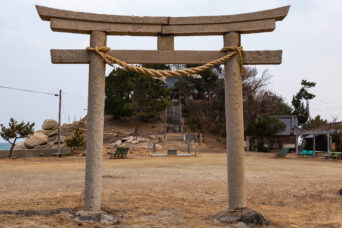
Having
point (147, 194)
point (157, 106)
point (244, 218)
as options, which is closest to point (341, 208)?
point (244, 218)

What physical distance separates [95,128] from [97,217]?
4.43ft

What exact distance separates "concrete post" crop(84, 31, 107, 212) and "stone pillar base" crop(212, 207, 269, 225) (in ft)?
6.38

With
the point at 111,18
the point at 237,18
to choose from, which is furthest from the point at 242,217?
the point at 111,18

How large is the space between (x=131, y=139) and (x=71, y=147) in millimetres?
6244

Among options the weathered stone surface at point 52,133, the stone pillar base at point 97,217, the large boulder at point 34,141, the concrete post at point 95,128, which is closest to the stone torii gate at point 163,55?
the concrete post at point 95,128

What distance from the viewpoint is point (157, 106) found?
31.5 meters

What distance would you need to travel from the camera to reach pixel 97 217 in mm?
4223

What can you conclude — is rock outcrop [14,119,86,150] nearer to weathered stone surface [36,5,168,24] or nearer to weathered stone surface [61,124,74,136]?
weathered stone surface [61,124,74,136]

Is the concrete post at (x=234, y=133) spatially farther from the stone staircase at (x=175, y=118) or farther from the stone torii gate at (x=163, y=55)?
the stone staircase at (x=175, y=118)

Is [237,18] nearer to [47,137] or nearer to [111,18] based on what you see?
[111,18]

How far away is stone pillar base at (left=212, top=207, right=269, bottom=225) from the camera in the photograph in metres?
4.17

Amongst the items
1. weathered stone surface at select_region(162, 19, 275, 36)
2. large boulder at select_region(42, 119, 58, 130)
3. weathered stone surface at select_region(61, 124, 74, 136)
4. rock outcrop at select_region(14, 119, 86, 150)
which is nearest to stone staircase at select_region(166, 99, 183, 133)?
rock outcrop at select_region(14, 119, 86, 150)

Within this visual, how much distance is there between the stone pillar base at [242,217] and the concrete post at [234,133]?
9 centimetres

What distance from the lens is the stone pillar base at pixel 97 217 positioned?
4.16m
